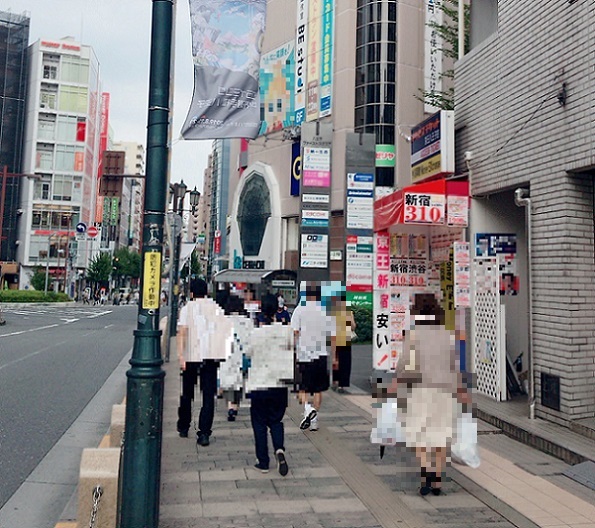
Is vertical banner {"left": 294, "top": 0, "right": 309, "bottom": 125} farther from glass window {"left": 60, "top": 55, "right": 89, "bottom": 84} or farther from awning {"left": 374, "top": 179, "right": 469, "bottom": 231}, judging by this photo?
glass window {"left": 60, "top": 55, "right": 89, "bottom": 84}

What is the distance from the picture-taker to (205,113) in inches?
224

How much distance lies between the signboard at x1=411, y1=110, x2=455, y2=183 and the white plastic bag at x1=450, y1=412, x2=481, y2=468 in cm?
538

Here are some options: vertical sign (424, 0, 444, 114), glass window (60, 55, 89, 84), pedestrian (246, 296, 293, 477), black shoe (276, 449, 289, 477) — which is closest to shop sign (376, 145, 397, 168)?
vertical sign (424, 0, 444, 114)

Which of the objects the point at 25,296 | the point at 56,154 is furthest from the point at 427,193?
the point at 56,154

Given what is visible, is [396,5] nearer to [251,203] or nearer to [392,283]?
[251,203]

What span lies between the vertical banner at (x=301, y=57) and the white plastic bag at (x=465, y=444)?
105 ft

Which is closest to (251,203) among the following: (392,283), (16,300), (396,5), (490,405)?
(396,5)

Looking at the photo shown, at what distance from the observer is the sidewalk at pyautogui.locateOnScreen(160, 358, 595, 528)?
450cm

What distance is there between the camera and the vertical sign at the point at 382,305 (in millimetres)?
10242

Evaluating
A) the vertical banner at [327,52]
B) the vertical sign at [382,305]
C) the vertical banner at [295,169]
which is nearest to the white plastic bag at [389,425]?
the vertical sign at [382,305]

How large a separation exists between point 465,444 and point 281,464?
5.73ft

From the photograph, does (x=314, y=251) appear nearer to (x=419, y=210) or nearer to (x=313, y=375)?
(x=419, y=210)

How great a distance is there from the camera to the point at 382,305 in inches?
408

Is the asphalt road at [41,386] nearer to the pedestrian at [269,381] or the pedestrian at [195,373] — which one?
the pedestrian at [195,373]
